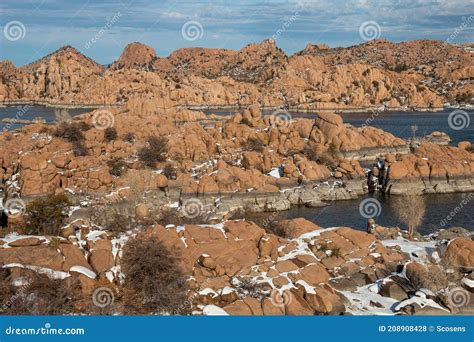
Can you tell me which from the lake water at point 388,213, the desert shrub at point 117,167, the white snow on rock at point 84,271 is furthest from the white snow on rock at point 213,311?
the desert shrub at point 117,167

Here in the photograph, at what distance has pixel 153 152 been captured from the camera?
4941 cm

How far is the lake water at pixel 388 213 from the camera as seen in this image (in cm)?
3719

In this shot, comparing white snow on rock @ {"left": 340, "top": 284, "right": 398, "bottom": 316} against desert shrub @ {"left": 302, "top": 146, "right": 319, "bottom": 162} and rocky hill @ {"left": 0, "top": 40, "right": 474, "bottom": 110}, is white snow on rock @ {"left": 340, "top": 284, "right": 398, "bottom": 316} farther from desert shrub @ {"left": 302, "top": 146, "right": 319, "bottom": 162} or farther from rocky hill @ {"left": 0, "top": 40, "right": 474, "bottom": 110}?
rocky hill @ {"left": 0, "top": 40, "right": 474, "bottom": 110}

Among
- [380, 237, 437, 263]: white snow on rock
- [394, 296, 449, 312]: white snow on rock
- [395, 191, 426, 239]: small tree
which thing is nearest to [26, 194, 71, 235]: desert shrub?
[394, 296, 449, 312]: white snow on rock

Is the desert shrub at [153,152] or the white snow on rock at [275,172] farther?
the desert shrub at [153,152]

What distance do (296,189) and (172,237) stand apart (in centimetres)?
2597

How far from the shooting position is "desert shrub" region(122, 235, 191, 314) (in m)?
16.6

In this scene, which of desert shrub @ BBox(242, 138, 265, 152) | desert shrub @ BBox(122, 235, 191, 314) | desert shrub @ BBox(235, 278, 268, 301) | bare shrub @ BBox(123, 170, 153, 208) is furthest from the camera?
desert shrub @ BBox(242, 138, 265, 152)

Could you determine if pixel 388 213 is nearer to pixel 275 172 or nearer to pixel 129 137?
pixel 275 172

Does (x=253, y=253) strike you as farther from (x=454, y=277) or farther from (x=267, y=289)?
(x=454, y=277)

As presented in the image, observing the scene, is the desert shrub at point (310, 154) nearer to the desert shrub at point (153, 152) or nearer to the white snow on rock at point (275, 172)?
the white snow on rock at point (275, 172)

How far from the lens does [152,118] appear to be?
6178 centimetres

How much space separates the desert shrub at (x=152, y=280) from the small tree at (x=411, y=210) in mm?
15927

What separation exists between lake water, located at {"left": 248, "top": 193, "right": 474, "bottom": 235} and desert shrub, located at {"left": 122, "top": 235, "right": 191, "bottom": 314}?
2148 centimetres
